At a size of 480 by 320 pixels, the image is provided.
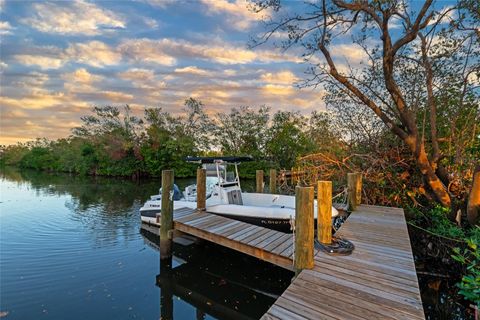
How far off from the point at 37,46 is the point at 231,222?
911 centimetres

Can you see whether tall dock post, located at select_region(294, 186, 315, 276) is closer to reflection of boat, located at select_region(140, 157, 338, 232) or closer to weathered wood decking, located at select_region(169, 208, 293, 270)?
weathered wood decking, located at select_region(169, 208, 293, 270)

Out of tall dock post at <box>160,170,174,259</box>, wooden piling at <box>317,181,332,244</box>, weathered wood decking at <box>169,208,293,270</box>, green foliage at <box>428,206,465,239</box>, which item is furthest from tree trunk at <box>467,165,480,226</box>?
tall dock post at <box>160,170,174,259</box>

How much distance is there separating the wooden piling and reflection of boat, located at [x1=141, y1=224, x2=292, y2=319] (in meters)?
1.41

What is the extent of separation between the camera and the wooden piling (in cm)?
365

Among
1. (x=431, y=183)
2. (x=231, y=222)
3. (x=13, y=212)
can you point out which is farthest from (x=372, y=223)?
(x=13, y=212)

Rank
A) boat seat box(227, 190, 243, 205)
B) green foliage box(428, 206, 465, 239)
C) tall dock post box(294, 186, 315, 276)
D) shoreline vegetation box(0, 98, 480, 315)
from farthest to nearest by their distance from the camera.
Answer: shoreline vegetation box(0, 98, 480, 315)
boat seat box(227, 190, 243, 205)
green foliage box(428, 206, 465, 239)
tall dock post box(294, 186, 315, 276)

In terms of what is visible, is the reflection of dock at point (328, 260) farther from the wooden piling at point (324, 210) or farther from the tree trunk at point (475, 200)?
the tree trunk at point (475, 200)

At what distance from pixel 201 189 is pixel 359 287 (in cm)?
431

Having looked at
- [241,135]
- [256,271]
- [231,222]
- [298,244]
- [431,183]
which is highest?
[241,135]

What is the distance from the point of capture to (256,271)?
5.18 meters

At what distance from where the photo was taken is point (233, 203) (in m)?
6.88

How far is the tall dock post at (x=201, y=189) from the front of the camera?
20.1ft

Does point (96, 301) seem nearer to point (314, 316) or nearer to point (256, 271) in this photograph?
point (256, 271)

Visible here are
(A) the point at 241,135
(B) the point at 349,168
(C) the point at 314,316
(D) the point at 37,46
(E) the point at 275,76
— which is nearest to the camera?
(C) the point at 314,316
